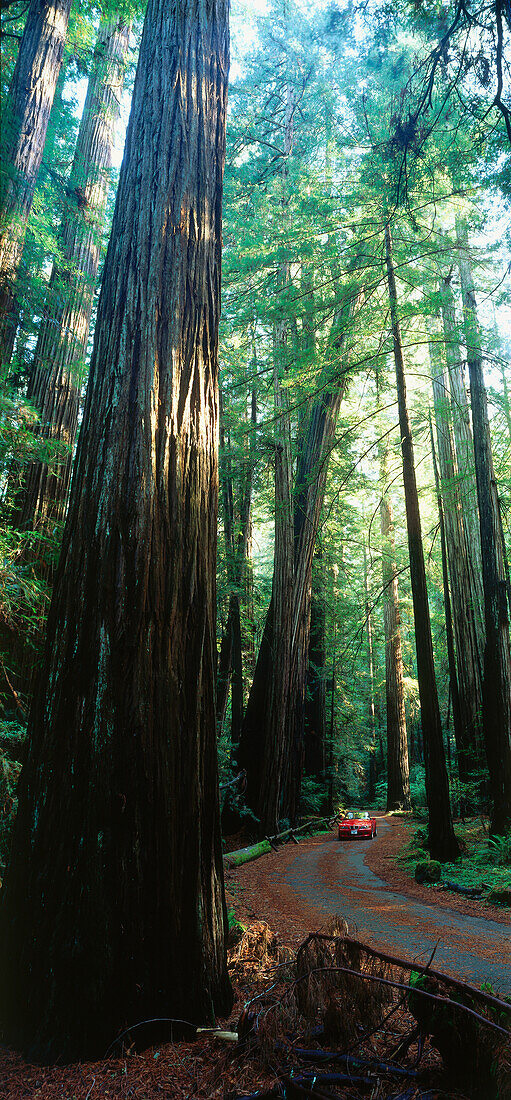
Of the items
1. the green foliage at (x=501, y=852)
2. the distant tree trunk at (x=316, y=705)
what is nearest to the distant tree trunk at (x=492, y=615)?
the green foliage at (x=501, y=852)

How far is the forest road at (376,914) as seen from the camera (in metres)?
3.36

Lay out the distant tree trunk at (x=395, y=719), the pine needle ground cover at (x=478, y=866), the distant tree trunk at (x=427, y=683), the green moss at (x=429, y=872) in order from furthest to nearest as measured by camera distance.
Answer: the distant tree trunk at (x=395, y=719) < the distant tree trunk at (x=427, y=683) < the green moss at (x=429, y=872) < the pine needle ground cover at (x=478, y=866)

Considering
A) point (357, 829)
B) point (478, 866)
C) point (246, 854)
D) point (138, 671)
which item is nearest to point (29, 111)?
point (138, 671)

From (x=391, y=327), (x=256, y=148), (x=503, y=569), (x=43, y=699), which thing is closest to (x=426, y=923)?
(x=43, y=699)

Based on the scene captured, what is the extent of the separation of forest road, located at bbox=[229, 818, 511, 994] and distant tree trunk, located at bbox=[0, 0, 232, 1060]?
→ 80cm

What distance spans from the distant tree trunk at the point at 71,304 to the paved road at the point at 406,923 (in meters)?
5.18

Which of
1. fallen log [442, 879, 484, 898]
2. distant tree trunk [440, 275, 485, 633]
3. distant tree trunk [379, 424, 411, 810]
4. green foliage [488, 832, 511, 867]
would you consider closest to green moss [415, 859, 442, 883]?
fallen log [442, 879, 484, 898]

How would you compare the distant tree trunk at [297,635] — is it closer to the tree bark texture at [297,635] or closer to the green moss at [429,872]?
the tree bark texture at [297,635]

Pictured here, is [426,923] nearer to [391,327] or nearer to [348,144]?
[391,327]

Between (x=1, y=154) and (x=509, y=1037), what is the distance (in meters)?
3.78

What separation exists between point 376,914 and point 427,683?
315 cm

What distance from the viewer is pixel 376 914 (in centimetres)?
486

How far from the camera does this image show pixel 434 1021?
1.52 metres

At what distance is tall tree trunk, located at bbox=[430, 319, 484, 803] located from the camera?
11555 mm
